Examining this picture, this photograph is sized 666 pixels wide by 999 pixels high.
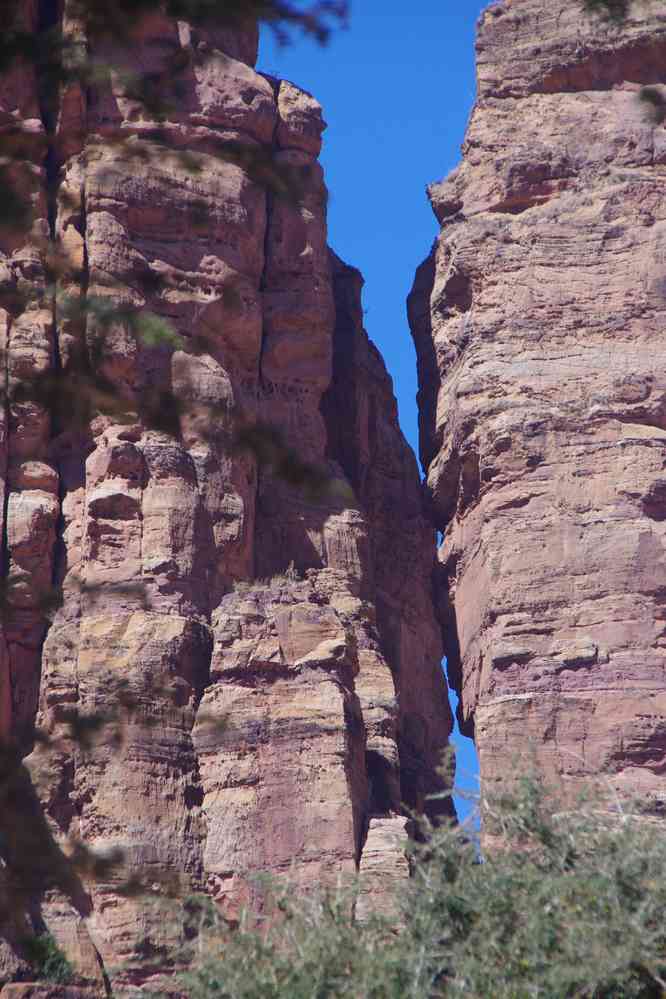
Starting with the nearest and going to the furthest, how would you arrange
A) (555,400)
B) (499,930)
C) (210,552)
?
(499,930), (210,552), (555,400)

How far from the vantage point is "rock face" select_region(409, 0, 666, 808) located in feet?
111

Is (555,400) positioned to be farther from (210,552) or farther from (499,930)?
(499,930)

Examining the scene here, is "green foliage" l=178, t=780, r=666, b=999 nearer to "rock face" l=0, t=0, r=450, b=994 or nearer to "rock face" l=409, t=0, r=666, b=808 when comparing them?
"rock face" l=0, t=0, r=450, b=994

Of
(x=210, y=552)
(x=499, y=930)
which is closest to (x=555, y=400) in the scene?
(x=210, y=552)

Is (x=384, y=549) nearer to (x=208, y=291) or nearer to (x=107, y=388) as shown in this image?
(x=208, y=291)

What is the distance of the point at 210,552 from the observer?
34.8 metres

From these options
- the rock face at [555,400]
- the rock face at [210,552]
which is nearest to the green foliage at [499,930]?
the rock face at [210,552]

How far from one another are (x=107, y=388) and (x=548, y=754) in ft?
75.7

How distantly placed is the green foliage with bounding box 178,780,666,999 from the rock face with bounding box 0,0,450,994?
16.2 feet

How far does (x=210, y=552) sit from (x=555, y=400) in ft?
21.3

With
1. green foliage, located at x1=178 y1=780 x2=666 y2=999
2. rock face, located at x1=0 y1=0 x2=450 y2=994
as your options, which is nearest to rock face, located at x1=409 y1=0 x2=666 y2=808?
rock face, located at x1=0 y1=0 x2=450 y2=994

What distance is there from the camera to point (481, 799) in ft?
72.7

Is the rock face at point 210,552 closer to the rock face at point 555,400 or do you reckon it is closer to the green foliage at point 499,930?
the rock face at point 555,400

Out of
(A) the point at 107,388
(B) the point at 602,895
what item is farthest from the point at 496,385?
(A) the point at 107,388
